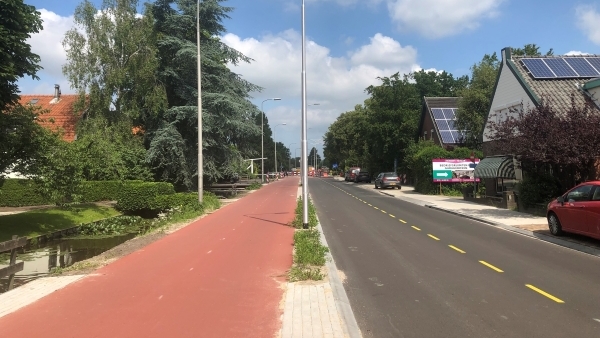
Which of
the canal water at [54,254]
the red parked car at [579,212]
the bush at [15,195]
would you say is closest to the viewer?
the canal water at [54,254]

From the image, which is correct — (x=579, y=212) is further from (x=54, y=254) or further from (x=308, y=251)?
(x=54, y=254)

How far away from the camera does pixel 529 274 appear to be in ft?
26.8

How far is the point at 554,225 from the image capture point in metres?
12.6

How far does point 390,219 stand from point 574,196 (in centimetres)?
682

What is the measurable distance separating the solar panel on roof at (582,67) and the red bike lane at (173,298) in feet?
67.8

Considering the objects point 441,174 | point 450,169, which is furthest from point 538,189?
point 450,169

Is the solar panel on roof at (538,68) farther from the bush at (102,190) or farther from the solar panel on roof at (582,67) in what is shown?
the bush at (102,190)

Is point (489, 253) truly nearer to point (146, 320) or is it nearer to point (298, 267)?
point (298, 267)

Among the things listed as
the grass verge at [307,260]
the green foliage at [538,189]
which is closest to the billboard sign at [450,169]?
the green foliage at [538,189]

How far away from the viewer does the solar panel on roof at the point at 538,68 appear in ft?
77.3

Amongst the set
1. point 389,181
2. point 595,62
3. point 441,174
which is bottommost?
point 389,181

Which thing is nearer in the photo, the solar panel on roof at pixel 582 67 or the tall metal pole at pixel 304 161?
the tall metal pole at pixel 304 161

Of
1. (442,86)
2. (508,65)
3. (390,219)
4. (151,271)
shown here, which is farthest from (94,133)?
(442,86)

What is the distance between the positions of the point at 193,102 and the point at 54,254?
61.6ft
